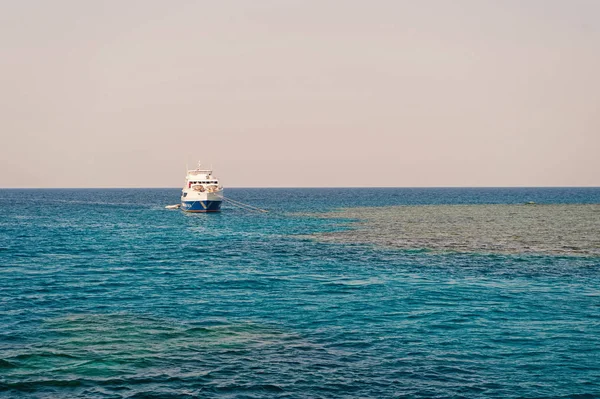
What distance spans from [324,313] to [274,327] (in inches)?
146

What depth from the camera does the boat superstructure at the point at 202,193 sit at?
117 m

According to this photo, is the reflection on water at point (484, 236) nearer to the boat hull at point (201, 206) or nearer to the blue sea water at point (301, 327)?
the blue sea water at point (301, 327)

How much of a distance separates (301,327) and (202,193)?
3632 inches

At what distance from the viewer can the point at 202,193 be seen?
385 feet

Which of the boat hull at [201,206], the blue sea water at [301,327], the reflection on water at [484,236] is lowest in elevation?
the blue sea water at [301,327]

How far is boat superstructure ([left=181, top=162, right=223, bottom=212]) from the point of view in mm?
117375

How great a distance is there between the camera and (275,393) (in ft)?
63.2

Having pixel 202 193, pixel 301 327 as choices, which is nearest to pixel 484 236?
pixel 301 327

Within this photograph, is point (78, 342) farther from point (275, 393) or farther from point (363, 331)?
point (363, 331)

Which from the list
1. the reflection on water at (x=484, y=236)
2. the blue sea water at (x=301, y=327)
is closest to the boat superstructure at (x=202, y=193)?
the reflection on water at (x=484, y=236)

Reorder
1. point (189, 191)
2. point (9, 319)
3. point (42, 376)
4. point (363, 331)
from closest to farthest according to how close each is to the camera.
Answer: point (42, 376), point (363, 331), point (9, 319), point (189, 191)

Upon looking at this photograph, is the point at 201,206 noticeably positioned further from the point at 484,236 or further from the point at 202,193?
the point at 484,236

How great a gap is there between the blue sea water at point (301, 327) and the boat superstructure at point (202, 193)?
211 feet

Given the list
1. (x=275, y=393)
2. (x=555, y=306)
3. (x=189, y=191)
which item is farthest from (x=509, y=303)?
(x=189, y=191)
